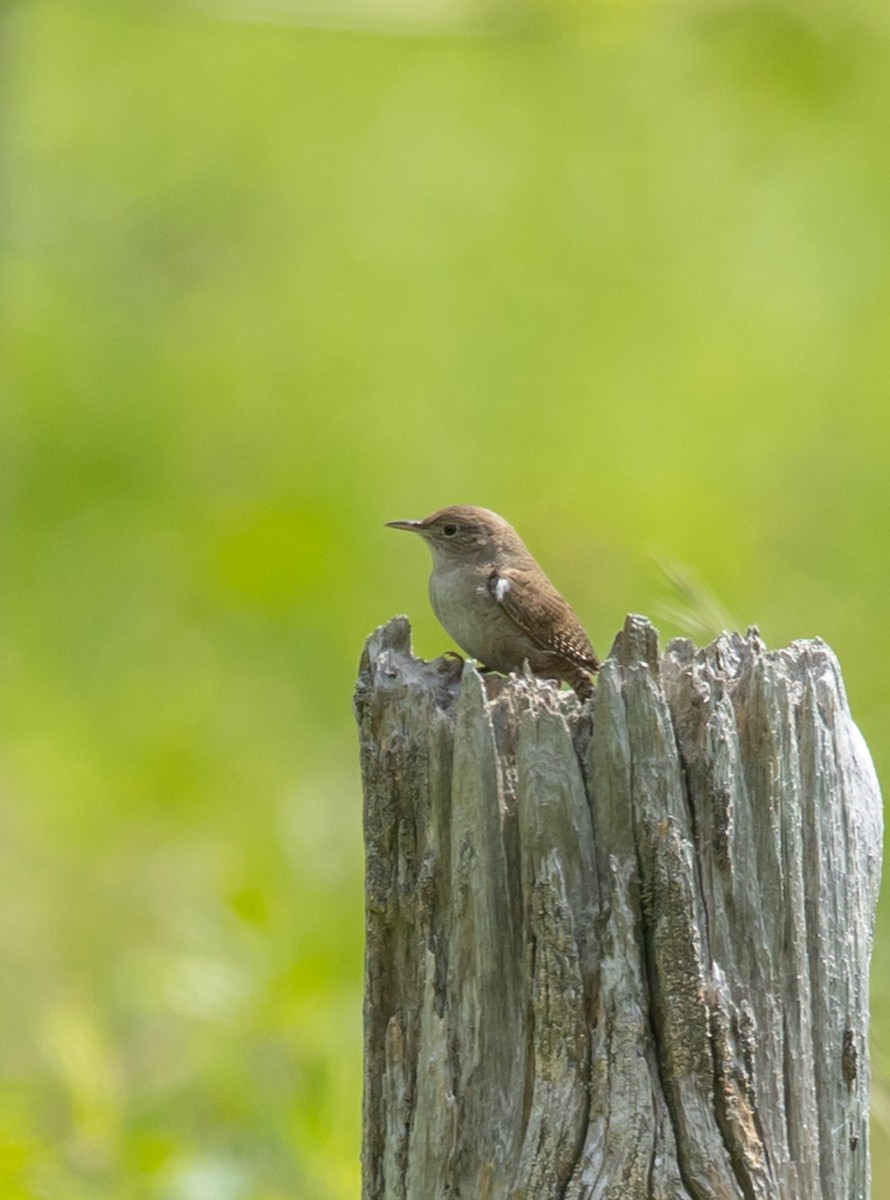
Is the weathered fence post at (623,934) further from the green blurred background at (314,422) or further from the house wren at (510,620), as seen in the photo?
the house wren at (510,620)

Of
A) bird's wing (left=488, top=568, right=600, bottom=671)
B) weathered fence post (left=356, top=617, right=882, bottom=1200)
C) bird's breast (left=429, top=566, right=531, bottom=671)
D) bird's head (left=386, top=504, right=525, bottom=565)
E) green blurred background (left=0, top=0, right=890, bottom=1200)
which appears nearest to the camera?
weathered fence post (left=356, top=617, right=882, bottom=1200)

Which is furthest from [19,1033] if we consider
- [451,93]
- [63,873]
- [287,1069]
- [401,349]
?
[451,93]

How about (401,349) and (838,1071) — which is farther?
(401,349)

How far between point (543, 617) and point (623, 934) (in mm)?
2485

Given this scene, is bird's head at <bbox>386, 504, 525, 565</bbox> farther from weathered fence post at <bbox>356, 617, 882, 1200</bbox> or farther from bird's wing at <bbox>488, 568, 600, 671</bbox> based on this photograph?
weathered fence post at <bbox>356, 617, 882, 1200</bbox>

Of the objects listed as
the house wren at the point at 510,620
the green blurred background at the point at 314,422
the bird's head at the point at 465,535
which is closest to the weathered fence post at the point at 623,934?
the green blurred background at the point at 314,422

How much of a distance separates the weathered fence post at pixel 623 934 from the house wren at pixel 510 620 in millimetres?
2161

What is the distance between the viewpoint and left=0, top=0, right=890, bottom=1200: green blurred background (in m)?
7.41

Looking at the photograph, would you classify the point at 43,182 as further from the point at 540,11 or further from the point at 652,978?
the point at 652,978

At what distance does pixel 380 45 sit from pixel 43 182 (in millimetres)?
10354

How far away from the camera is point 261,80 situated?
64.7ft

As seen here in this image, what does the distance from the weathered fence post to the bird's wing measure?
2127 mm

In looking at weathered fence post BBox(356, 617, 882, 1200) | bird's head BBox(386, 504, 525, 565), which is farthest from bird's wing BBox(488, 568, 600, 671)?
weathered fence post BBox(356, 617, 882, 1200)

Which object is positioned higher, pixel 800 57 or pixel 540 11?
pixel 800 57
